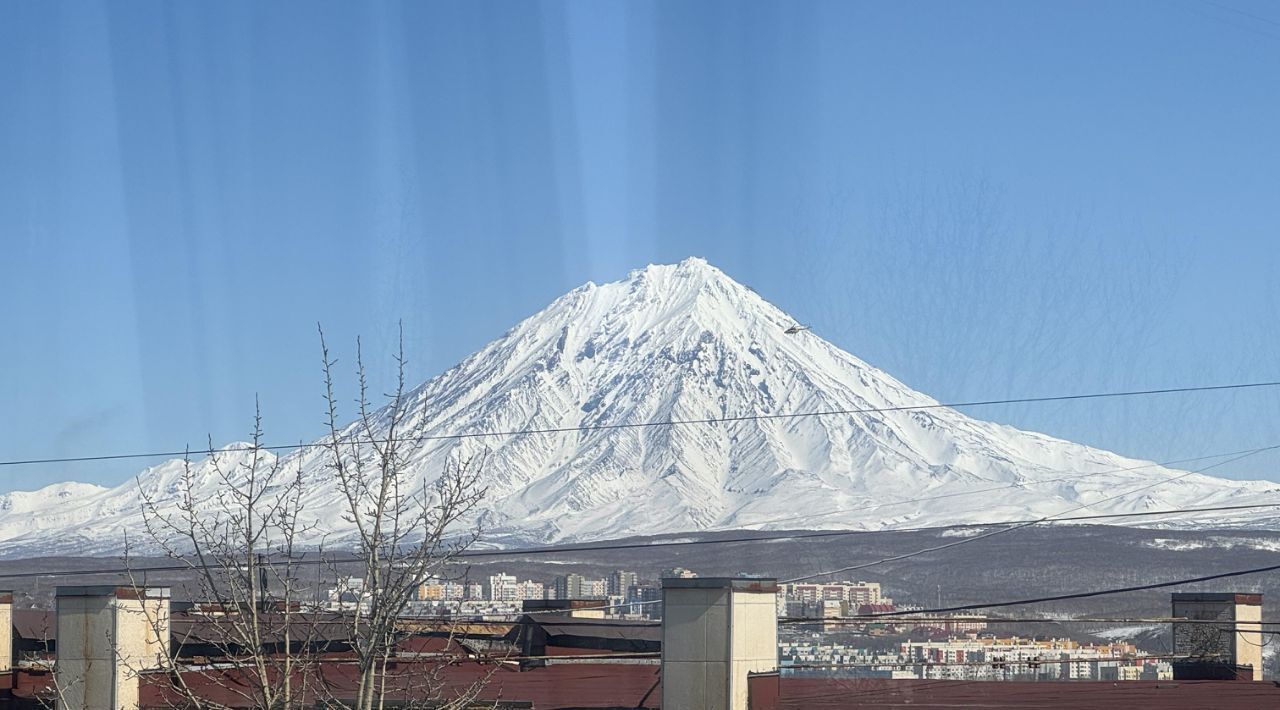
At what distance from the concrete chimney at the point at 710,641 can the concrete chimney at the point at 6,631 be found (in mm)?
11796

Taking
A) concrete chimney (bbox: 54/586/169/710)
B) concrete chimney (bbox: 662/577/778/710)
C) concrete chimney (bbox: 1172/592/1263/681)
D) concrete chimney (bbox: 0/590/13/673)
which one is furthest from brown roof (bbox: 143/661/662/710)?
concrete chimney (bbox: 1172/592/1263/681)

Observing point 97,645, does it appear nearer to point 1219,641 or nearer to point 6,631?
point 6,631

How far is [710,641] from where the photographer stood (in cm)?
2152

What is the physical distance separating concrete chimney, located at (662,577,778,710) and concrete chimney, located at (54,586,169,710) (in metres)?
7.31

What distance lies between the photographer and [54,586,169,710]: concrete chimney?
23703 millimetres

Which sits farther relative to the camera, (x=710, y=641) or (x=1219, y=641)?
(x=1219, y=641)

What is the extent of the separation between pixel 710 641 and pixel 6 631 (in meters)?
12.8

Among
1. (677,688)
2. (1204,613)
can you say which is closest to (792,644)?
(1204,613)

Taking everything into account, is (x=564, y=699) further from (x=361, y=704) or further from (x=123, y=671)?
(x=361, y=704)

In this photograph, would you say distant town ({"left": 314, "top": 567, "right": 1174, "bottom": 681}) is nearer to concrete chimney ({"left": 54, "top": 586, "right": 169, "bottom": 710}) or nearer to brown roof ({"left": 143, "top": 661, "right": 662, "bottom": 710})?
brown roof ({"left": 143, "top": 661, "right": 662, "bottom": 710})

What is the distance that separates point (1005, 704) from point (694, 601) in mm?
4723

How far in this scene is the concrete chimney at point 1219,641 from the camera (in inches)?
1104

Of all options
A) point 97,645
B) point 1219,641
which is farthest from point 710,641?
point 1219,641

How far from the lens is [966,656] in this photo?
4309 inches
